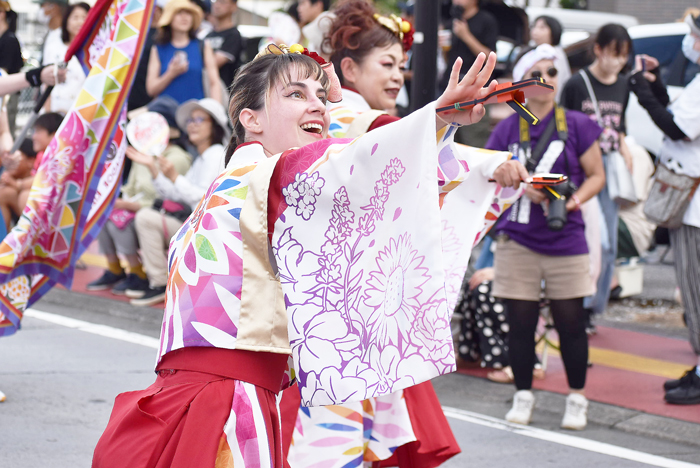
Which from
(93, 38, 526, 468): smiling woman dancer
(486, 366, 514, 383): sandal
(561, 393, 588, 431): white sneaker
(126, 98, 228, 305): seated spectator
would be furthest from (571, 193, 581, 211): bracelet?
(126, 98, 228, 305): seated spectator

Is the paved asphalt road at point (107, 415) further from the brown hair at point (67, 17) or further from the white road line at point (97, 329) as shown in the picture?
the brown hair at point (67, 17)

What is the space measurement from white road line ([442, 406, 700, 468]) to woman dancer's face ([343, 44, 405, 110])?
1982 millimetres

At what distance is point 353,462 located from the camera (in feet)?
9.57


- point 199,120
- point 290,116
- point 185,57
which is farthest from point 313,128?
point 185,57

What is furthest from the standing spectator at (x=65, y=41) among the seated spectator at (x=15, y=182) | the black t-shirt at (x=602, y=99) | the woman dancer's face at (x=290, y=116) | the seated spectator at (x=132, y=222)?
the woman dancer's face at (x=290, y=116)

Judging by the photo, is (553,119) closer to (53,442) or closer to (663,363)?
(663,363)

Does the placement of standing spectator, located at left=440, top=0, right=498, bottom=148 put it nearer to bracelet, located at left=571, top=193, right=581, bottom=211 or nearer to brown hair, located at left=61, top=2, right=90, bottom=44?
brown hair, located at left=61, top=2, right=90, bottom=44

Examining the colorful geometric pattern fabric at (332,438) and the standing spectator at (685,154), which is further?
the standing spectator at (685,154)

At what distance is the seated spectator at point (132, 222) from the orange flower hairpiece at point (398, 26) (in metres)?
3.98

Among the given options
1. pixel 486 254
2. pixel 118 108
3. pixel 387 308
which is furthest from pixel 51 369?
pixel 387 308

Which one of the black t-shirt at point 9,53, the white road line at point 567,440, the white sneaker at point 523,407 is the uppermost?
the black t-shirt at point 9,53

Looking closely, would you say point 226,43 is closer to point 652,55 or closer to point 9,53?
point 9,53

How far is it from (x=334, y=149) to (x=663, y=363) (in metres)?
4.40

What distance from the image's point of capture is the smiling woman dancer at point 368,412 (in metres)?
2.91
